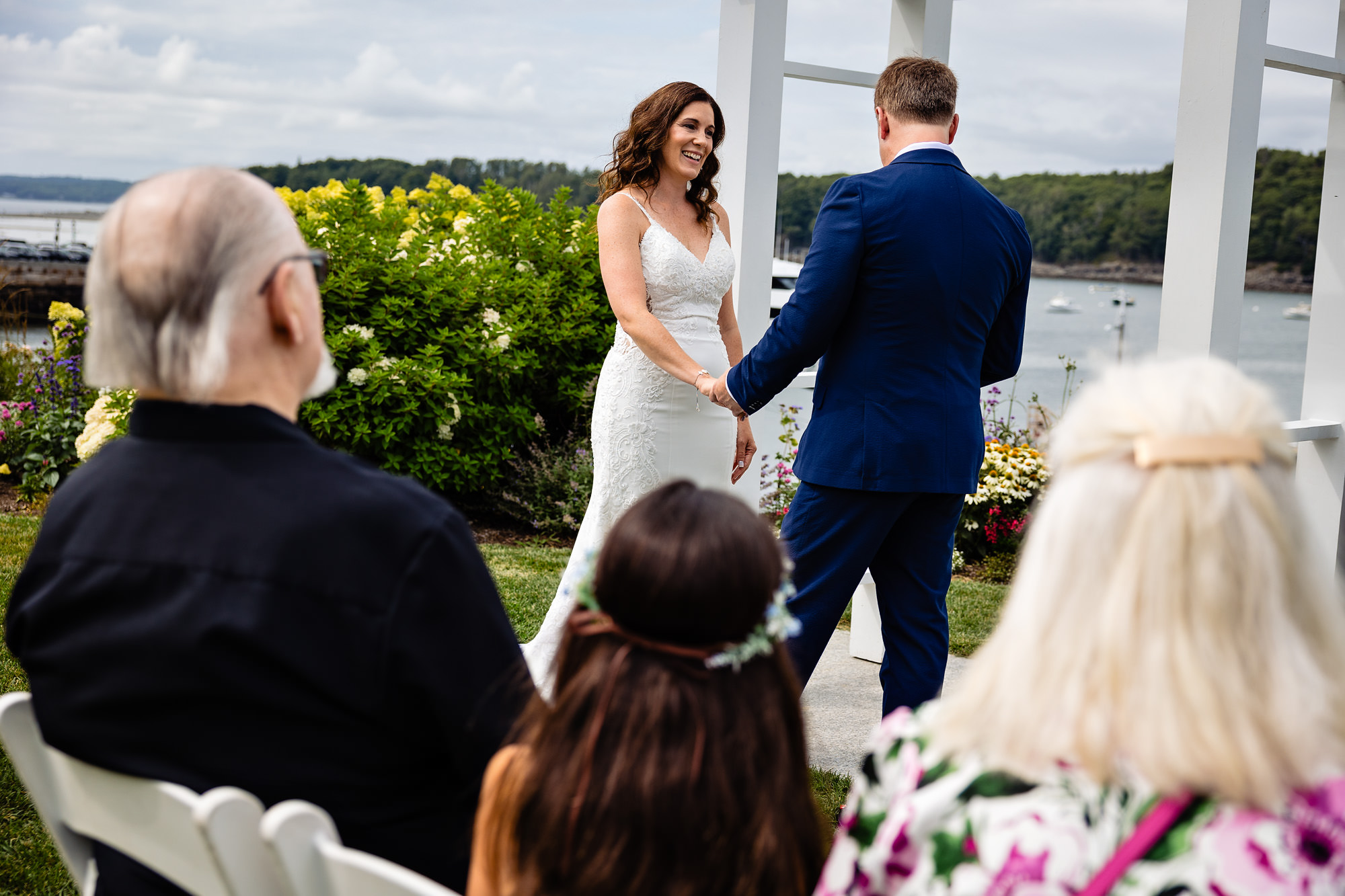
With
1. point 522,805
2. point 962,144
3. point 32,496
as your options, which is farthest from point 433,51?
point 522,805

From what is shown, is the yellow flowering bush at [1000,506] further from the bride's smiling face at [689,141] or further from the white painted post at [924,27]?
the bride's smiling face at [689,141]

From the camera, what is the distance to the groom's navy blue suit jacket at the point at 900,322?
9.25 feet

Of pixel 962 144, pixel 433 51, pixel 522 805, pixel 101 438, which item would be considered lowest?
pixel 101 438

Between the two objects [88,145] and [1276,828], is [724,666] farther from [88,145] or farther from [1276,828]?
[88,145]

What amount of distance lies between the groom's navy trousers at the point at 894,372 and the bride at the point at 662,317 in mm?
611

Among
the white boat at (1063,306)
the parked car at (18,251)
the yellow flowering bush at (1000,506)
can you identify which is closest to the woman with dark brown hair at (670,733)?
the yellow flowering bush at (1000,506)

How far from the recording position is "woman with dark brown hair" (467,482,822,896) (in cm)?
105

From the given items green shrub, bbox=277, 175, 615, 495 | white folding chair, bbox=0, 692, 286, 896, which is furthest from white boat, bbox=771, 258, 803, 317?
white folding chair, bbox=0, 692, 286, 896

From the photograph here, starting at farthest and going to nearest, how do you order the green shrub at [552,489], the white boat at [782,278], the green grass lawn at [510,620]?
the white boat at [782,278] → the green shrub at [552,489] → the green grass lawn at [510,620]

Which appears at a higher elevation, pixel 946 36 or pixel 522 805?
pixel 946 36

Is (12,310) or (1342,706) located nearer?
(1342,706)

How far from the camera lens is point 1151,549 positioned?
3.03ft

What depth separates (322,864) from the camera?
1012mm

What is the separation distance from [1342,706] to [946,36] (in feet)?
12.1
